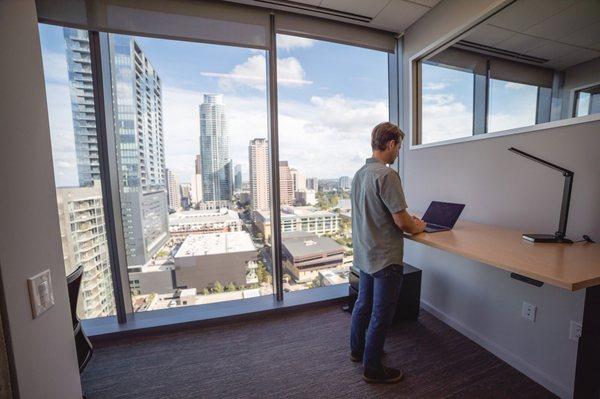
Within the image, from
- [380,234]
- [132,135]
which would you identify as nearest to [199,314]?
[132,135]

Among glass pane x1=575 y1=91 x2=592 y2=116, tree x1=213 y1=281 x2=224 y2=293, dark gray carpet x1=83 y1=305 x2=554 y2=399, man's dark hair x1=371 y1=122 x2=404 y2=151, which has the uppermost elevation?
glass pane x1=575 y1=91 x2=592 y2=116

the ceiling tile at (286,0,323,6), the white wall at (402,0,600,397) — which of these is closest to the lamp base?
the white wall at (402,0,600,397)

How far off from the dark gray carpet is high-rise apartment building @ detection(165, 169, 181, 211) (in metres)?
1.14

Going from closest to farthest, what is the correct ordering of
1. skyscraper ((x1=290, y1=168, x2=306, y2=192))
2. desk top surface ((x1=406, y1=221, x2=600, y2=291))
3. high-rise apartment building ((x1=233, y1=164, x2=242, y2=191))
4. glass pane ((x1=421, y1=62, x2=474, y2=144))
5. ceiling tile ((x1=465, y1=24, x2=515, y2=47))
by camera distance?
desk top surface ((x1=406, y1=221, x2=600, y2=291)) < ceiling tile ((x1=465, y1=24, x2=515, y2=47)) < glass pane ((x1=421, y1=62, x2=474, y2=144)) < high-rise apartment building ((x1=233, y1=164, x2=242, y2=191)) < skyscraper ((x1=290, y1=168, x2=306, y2=192))

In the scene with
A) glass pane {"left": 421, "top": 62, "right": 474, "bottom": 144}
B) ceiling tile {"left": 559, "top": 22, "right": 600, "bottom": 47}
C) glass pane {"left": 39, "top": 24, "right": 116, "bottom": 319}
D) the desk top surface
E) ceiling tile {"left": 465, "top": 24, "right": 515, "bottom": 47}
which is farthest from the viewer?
glass pane {"left": 421, "top": 62, "right": 474, "bottom": 144}

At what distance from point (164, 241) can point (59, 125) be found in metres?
1.22

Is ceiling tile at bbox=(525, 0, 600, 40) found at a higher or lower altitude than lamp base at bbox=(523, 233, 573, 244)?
higher

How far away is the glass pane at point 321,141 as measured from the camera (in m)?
2.47

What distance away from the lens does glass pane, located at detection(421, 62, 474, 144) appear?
208 cm

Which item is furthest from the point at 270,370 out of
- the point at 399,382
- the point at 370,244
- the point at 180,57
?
the point at 180,57

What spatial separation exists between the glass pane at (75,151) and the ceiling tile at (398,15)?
2535 mm

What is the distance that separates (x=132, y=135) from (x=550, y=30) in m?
3.08

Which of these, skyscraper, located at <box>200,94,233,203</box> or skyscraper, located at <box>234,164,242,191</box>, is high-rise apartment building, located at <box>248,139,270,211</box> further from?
skyscraper, located at <box>200,94,233,203</box>

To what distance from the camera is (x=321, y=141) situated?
262 cm
